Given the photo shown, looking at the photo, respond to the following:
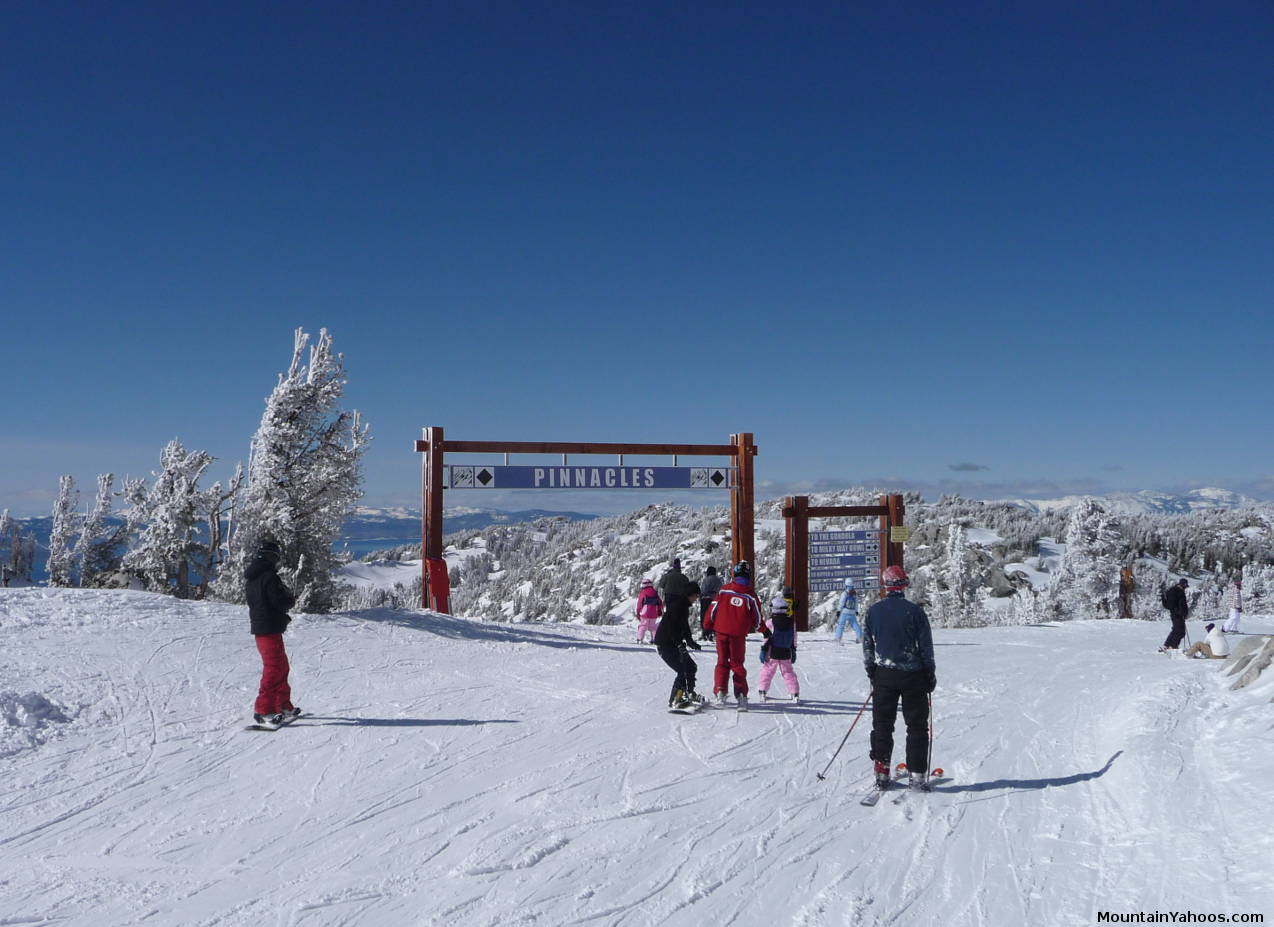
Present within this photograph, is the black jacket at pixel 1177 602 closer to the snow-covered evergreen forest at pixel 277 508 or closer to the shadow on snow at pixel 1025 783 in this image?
the shadow on snow at pixel 1025 783

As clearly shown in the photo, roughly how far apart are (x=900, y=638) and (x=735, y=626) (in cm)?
310

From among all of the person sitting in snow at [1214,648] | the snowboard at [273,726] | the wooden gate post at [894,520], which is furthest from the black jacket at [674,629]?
the wooden gate post at [894,520]

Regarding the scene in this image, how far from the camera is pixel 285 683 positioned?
27.0 feet

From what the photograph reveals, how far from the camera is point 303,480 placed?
15.6 metres

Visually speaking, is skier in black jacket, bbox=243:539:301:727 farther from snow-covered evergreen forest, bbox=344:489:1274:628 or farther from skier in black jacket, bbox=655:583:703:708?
snow-covered evergreen forest, bbox=344:489:1274:628

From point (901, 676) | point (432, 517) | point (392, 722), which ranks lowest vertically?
point (392, 722)

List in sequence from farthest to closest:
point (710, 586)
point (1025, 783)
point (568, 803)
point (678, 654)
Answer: point (710, 586) → point (678, 654) → point (1025, 783) → point (568, 803)

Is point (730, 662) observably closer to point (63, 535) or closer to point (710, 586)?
point (710, 586)

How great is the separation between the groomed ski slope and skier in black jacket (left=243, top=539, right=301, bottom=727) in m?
0.24

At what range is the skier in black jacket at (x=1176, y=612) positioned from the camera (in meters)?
16.6

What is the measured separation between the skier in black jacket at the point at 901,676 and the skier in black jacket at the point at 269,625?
5516 millimetres

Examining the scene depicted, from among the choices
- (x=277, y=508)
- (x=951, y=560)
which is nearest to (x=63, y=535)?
(x=277, y=508)

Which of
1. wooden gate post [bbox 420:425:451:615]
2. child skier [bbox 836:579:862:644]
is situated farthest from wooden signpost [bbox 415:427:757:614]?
child skier [bbox 836:579:862:644]

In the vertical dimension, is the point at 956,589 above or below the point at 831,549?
below
